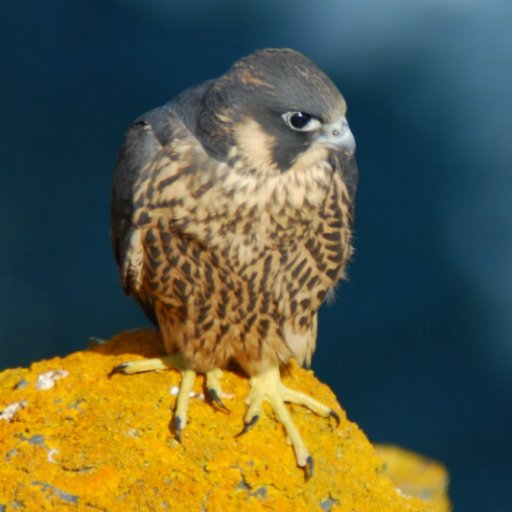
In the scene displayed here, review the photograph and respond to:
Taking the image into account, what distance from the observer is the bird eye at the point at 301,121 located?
7.47 feet

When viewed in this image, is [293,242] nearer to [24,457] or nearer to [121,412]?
[121,412]

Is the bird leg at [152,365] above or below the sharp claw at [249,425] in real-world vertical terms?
above

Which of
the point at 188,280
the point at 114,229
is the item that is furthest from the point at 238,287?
the point at 114,229

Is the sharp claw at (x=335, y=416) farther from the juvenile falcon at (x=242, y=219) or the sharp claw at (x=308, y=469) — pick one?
the sharp claw at (x=308, y=469)

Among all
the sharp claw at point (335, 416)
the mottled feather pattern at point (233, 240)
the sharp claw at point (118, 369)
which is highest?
the mottled feather pattern at point (233, 240)

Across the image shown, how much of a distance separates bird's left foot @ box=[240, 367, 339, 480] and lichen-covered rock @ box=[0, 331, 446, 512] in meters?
0.02

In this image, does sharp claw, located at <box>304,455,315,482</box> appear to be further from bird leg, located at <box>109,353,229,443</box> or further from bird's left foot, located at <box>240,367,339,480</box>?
bird leg, located at <box>109,353,229,443</box>

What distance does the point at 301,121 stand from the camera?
2.29m

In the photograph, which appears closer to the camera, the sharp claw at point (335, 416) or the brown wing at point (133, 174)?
the brown wing at point (133, 174)

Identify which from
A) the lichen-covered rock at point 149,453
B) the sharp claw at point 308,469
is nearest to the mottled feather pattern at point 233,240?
the lichen-covered rock at point 149,453

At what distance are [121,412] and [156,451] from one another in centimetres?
13

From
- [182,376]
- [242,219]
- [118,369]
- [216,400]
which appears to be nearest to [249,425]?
[216,400]

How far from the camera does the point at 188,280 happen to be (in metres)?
2.52

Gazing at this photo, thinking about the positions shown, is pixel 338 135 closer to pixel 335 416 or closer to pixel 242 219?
pixel 242 219
